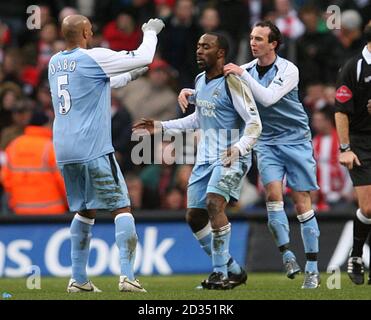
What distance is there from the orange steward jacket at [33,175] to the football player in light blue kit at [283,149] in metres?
4.25

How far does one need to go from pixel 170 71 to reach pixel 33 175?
426 cm

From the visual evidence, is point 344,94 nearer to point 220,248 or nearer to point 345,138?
point 345,138

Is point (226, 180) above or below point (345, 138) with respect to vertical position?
below

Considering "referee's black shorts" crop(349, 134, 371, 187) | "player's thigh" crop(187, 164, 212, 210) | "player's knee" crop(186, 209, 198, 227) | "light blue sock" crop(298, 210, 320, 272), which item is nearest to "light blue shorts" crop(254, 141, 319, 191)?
"light blue sock" crop(298, 210, 320, 272)

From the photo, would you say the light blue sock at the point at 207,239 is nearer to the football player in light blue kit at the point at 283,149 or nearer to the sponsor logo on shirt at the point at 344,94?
the football player in light blue kit at the point at 283,149

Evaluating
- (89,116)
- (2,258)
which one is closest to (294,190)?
(89,116)

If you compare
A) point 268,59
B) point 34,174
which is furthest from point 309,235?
point 34,174

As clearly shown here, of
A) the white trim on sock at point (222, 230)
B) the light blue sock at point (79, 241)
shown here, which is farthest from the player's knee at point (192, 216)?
the light blue sock at point (79, 241)

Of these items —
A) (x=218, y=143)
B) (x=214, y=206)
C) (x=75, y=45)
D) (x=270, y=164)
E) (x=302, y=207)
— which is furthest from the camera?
(x=270, y=164)

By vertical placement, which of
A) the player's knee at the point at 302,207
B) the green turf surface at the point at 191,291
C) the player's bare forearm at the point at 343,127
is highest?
the player's bare forearm at the point at 343,127

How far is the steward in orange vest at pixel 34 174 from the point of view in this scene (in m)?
15.9

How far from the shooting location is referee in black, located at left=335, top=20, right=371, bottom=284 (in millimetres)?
12141

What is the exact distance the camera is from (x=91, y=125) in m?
11.1

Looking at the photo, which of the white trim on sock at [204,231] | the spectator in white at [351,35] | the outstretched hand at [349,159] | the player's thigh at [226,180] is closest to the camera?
the player's thigh at [226,180]
